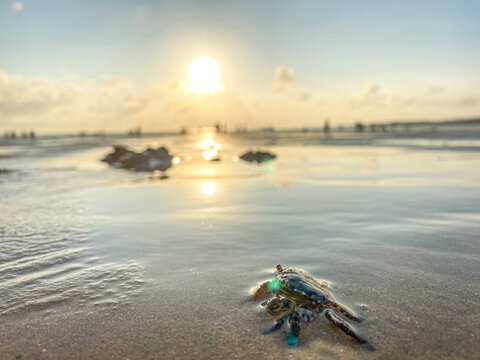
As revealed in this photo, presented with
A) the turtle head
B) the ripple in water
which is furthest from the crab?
the ripple in water

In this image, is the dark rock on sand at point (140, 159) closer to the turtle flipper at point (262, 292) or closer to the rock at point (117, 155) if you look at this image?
the rock at point (117, 155)

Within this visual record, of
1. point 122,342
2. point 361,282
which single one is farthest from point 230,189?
point 122,342

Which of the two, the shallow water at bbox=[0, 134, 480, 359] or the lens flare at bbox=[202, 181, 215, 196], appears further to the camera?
the lens flare at bbox=[202, 181, 215, 196]

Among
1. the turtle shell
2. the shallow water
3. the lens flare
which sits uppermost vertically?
the turtle shell

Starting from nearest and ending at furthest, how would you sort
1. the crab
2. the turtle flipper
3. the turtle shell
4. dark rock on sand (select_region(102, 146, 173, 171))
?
the crab < the turtle shell < the turtle flipper < dark rock on sand (select_region(102, 146, 173, 171))

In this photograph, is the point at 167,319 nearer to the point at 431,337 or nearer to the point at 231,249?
the point at 231,249

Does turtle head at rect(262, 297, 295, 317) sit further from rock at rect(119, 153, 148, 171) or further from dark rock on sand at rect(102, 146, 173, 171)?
rock at rect(119, 153, 148, 171)

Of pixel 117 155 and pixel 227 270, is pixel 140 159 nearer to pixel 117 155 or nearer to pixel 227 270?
pixel 117 155
